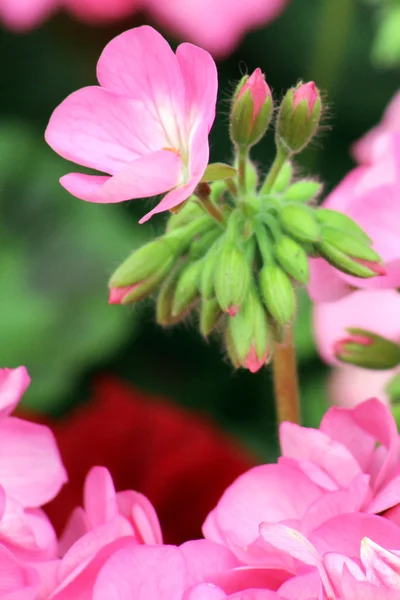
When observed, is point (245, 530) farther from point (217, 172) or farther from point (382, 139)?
point (382, 139)

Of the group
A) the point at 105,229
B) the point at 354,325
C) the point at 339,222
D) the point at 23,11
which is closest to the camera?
the point at 339,222

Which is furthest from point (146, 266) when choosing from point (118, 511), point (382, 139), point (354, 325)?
point (354, 325)

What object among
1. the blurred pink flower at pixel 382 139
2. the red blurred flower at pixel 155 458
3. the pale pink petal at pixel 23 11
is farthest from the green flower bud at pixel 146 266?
the pale pink petal at pixel 23 11

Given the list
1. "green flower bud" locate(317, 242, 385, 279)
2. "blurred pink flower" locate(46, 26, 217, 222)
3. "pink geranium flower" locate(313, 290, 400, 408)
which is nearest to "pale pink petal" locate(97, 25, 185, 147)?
"blurred pink flower" locate(46, 26, 217, 222)

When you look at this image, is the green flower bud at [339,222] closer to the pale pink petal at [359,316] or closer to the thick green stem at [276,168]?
the thick green stem at [276,168]

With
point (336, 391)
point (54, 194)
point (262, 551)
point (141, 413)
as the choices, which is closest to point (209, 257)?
point (262, 551)

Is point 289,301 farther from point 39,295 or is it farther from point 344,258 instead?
point 39,295

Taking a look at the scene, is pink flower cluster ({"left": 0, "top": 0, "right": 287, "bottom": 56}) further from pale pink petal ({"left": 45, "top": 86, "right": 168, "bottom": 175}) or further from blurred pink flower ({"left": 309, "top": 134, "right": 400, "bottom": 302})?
pale pink petal ({"left": 45, "top": 86, "right": 168, "bottom": 175})
